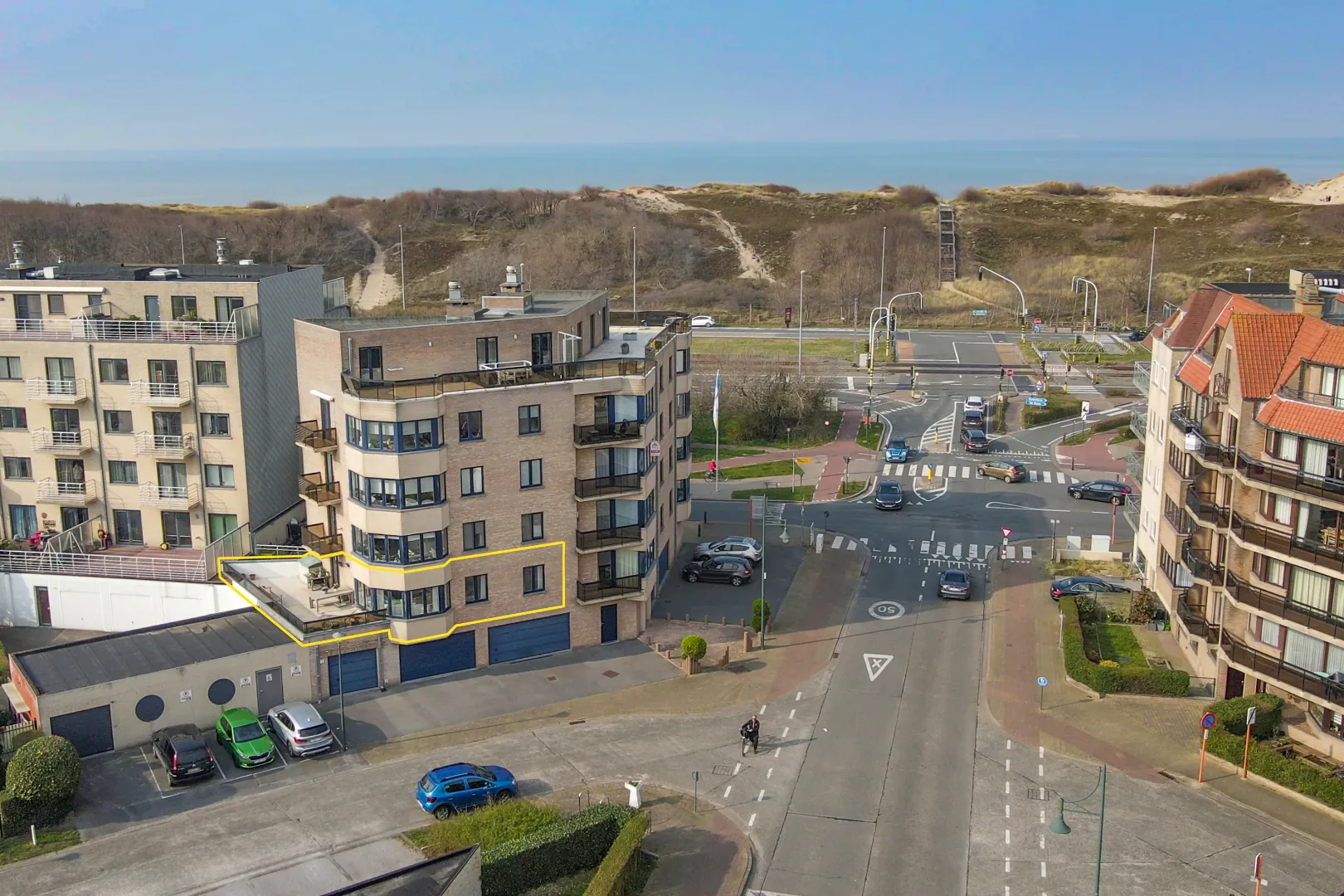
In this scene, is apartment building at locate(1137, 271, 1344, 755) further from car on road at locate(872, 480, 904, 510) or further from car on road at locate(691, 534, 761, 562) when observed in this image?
car on road at locate(872, 480, 904, 510)

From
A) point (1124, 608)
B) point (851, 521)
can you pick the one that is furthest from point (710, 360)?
point (1124, 608)

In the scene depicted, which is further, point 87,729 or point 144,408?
point 144,408

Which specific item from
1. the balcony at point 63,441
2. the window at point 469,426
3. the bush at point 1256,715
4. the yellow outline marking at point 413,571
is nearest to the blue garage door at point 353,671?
the yellow outline marking at point 413,571

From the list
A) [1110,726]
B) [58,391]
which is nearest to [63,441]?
[58,391]

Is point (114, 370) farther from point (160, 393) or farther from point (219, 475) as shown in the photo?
point (219, 475)

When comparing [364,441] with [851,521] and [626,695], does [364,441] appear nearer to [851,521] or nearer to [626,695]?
[626,695]

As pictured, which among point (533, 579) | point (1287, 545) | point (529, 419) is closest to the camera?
point (1287, 545)

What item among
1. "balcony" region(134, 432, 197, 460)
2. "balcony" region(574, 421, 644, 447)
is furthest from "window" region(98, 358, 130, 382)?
"balcony" region(574, 421, 644, 447)
